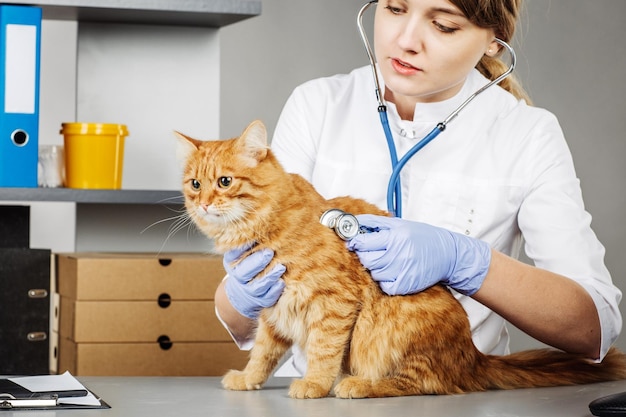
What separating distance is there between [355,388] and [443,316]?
0.58 feet

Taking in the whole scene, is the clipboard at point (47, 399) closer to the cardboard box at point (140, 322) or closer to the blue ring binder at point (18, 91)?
the cardboard box at point (140, 322)

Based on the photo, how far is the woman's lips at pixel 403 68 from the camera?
5.12 feet

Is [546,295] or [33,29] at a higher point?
[33,29]

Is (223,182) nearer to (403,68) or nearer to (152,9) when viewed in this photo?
(403,68)

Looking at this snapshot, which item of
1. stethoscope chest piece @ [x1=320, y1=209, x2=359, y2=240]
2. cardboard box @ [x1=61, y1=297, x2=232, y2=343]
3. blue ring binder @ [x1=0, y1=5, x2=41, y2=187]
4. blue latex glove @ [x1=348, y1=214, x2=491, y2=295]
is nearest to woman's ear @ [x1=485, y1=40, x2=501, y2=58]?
blue latex glove @ [x1=348, y1=214, x2=491, y2=295]

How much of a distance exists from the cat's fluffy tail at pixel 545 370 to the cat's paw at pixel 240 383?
364 millimetres

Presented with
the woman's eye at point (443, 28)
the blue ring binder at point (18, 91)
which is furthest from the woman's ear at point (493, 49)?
the blue ring binder at point (18, 91)

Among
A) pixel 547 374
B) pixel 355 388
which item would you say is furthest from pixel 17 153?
pixel 547 374

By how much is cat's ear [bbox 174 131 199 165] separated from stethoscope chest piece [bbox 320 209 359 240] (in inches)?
9.5

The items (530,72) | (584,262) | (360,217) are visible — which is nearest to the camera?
(360,217)

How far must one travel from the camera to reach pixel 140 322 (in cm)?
218

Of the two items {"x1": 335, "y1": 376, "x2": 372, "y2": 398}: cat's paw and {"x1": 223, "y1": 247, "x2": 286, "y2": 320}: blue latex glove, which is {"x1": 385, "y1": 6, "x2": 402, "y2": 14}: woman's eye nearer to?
{"x1": 223, "y1": 247, "x2": 286, "y2": 320}: blue latex glove

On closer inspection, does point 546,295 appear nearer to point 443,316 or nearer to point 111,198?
point 443,316

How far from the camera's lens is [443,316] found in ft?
4.28
